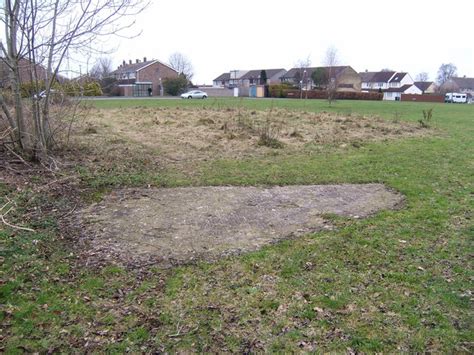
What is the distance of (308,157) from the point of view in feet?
30.7

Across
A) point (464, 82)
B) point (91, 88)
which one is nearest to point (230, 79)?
point (464, 82)

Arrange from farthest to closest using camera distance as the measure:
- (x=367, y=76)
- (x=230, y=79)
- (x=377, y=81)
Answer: (x=230, y=79)
(x=367, y=76)
(x=377, y=81)

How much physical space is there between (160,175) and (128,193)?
4.12 feet

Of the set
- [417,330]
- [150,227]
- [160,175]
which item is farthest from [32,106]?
[417,330]

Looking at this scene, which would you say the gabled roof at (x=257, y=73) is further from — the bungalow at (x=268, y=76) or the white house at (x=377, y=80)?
the white house at (x=377, y=80)

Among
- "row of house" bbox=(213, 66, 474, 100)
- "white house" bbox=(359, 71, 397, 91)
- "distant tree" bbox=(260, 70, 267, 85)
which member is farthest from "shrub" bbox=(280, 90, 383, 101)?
"white house" bbox=(359, 71, 397, 91)

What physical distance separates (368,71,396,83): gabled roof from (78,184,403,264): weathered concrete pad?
8951 centimetres

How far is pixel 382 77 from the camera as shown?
88062 millimetres

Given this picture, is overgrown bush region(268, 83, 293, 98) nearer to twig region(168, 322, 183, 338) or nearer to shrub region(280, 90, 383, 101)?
shrub region(280, 90, 383, 101)

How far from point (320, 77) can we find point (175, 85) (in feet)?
79.7

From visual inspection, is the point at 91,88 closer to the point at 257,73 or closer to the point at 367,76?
the point at 257,73

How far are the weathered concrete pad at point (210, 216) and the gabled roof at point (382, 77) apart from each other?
8951 cm

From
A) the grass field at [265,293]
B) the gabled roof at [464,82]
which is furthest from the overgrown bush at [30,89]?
the gabled roof at [464,82]

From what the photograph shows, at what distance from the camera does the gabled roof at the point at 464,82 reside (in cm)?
9220
